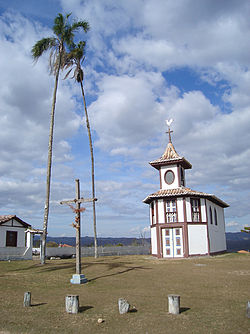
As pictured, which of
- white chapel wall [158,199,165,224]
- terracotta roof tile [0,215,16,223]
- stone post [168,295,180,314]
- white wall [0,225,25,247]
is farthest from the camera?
terracotta roof tile [0,215,16,223]

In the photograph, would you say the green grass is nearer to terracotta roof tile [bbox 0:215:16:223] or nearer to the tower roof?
the tower roof

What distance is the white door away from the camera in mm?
26031

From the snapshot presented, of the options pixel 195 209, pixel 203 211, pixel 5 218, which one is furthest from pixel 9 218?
pixel 203 211

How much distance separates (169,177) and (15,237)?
1750 centimetres

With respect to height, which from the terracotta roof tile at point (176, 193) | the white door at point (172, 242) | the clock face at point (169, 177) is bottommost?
the white door at point (172, 242)

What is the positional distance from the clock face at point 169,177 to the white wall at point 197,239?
4.81m

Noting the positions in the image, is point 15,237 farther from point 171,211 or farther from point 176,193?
point 176,193

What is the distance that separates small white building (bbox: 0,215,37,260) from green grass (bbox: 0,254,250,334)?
11.7 m

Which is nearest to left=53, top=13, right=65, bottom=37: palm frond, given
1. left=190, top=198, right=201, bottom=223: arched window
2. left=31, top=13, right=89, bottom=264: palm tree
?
left=31, top=13, right=89, bottom=264: palm tree

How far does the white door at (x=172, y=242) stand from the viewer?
26031 millimetres

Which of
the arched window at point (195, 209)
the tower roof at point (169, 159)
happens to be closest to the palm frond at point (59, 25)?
the tower roof at point (169, 159)

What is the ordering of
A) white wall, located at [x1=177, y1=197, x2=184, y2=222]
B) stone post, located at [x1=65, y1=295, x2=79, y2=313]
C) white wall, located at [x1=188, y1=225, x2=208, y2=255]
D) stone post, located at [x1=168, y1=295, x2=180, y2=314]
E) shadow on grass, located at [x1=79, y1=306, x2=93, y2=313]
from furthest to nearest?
white wall, located at [x1=177, y1=197, x2=184, y2=222] → white wall, located at [x1=188, y1=225, x2=208, y2=255] → shadow on grass, located at [x1=79, y1=306, x2=93, y2=313] → stone post, located at [x1=65, y1=295, x2=79, y2=313] → stone post, located at [x1=168, y1=295, x2=180, y2=314]

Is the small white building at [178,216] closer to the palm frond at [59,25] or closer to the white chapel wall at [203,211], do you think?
the white chapel wall at [203,211]

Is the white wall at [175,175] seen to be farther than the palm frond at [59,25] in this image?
Yes
